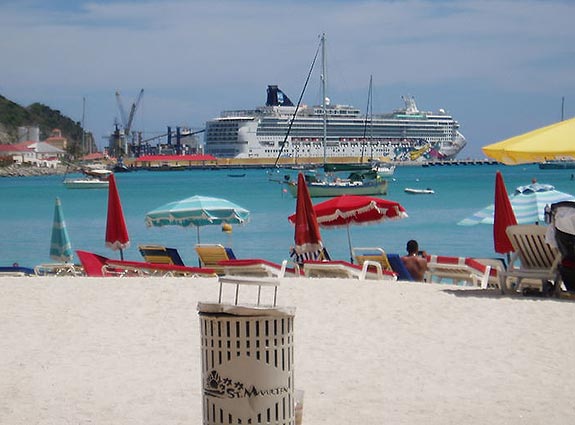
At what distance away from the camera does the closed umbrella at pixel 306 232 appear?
10.6 metres

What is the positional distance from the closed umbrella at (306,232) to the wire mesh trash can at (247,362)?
701cm

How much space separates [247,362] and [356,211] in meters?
7.88

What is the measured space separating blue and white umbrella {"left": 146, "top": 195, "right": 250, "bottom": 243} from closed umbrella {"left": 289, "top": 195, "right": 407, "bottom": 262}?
1153 millimetres

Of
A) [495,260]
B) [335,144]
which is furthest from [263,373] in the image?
[335,144]

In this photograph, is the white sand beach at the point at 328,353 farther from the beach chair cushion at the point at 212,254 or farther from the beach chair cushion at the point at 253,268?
the beach chair cushion at the point at 212,254

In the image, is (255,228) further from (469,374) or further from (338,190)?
(469,374)

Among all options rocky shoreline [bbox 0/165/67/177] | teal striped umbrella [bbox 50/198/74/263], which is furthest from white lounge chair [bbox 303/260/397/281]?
rocky shoreline [bbox 0/165/67/177]

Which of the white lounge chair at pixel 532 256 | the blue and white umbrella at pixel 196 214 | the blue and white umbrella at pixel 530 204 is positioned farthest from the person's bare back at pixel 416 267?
the blue and white umbrella at pixel 196 214

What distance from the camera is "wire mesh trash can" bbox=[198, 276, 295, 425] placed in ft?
11.4

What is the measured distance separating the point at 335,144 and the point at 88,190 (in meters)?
31.2

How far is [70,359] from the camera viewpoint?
6117mm

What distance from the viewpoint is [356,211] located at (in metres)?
11.3

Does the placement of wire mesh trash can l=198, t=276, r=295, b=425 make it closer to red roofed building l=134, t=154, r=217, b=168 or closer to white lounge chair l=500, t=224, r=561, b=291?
white lounge chair l=500, t=224, r=561, b=291

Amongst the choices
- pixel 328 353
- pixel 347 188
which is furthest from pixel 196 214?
pixel 347 188
